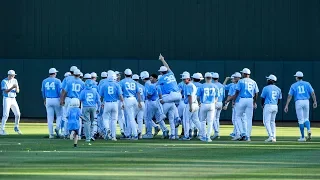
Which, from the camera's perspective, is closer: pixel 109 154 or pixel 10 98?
pixel 109 154

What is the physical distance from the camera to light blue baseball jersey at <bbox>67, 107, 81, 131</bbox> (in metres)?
27.0

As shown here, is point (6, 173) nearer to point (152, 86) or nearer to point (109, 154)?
point (109, 154)

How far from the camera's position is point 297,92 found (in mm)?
32656

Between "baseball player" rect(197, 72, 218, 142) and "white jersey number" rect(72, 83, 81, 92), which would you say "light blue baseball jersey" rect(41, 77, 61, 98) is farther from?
"baseball player" rect(197, 72, 218, 142)

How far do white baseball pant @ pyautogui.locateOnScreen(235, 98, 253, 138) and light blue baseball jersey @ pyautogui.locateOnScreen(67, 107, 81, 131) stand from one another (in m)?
6.53

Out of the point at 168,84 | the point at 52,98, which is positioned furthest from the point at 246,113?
the point at 52,98

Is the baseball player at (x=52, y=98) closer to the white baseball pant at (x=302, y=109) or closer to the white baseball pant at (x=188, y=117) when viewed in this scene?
the white baseball pant at (x=188, y=117)

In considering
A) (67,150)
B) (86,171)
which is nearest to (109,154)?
(67,150)

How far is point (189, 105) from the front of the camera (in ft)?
105

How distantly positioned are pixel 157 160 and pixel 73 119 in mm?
5738

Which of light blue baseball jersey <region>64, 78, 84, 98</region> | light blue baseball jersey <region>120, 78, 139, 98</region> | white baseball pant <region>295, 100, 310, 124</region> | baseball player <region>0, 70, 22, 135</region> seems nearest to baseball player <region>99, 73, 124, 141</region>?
light blue baseball jersey <region>64, 78, 84, 98</region>

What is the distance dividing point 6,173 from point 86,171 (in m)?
1.48

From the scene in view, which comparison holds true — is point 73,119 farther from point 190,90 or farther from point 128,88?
point 190,90

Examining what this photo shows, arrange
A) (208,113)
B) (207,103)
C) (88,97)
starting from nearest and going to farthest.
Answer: (88,97), (207,103), (208,113)
